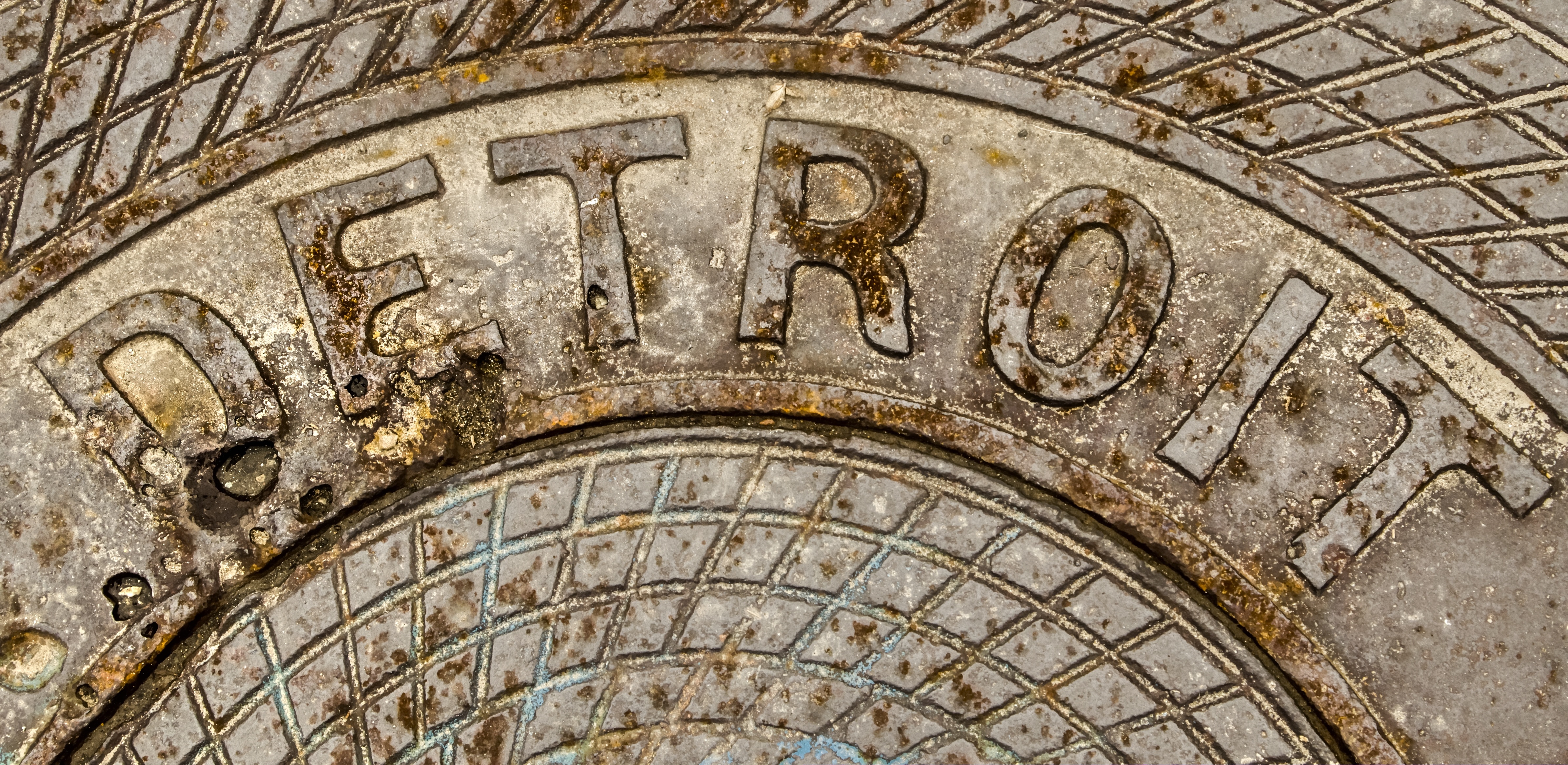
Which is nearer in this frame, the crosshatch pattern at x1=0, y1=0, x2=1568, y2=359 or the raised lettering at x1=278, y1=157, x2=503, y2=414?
the crosshatch pattern at x1=0, y1=0, x2=1568, y2=359

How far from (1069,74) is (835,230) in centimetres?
116

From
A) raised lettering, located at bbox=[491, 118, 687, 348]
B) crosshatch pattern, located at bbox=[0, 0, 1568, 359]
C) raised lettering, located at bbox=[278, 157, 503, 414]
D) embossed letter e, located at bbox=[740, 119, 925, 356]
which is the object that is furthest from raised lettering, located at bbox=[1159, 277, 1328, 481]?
raised lettering, located at bbox=[278, 157, 503, 414]

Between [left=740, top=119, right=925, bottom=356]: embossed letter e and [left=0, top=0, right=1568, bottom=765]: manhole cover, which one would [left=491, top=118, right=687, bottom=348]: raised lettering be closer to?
[left=0, top=0, right=1568, bottom=765]: manhole cover

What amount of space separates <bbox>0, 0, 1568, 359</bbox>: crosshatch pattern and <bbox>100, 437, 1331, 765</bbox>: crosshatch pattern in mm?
1769

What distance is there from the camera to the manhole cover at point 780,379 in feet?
11.2

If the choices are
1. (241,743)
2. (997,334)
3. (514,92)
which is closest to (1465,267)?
(997,334)

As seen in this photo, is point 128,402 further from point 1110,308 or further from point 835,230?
point 1110,308

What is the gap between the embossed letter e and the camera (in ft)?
11.5

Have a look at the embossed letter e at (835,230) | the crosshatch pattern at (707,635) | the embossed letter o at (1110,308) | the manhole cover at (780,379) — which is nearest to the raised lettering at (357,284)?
the manhole cover at (780,379)

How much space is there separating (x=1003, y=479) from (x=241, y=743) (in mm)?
3417

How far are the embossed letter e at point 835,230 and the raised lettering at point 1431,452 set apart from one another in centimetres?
200

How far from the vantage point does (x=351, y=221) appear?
349cm

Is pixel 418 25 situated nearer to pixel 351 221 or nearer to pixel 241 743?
pixel 351 221

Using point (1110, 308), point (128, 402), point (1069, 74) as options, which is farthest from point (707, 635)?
point (1069, 74)
